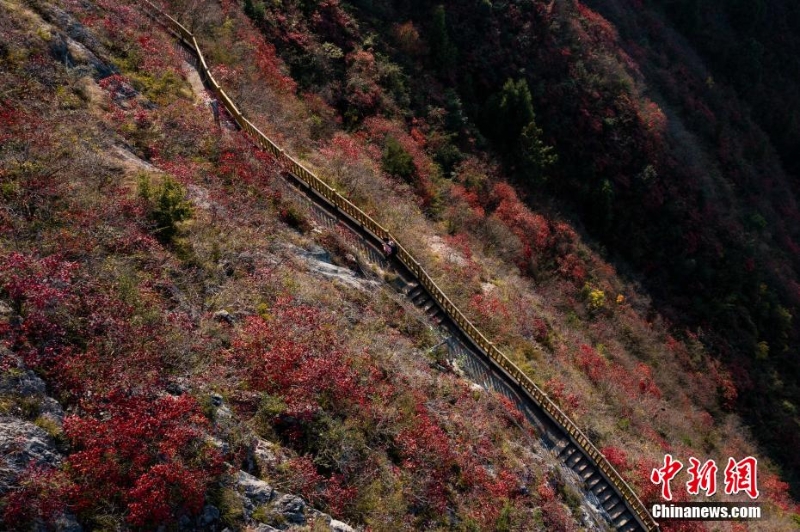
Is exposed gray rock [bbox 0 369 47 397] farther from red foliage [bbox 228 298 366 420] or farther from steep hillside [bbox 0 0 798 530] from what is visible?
red foliage [bbox 228 298 366 420]

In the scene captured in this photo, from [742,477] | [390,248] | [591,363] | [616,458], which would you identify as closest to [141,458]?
[390,248]

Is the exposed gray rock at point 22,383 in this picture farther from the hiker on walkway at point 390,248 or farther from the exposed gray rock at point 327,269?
the hiker on walkway at point 390,248

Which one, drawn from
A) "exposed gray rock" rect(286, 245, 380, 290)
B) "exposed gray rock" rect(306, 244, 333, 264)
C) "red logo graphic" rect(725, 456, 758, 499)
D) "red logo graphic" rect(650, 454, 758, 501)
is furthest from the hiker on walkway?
"red logo graphic" rect(725, 456, 758, 499)

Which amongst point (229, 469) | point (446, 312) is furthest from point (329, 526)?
point (446, 312)

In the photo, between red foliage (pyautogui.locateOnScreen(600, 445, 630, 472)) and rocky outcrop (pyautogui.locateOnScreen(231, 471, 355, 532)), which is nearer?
rocky outcrop (pyautogui.locateOnScreen(231, 471, 355, 532))

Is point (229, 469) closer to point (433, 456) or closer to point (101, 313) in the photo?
point (101, 313)

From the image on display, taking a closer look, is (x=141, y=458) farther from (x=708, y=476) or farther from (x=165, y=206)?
(x=708, y=476)
